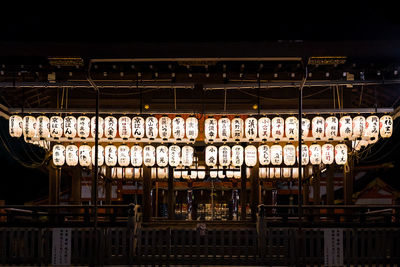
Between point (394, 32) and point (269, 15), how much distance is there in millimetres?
2214

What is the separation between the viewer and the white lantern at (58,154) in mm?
15750

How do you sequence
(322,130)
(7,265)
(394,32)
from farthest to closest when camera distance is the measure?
(322,130)
(7,265)
(394,32)

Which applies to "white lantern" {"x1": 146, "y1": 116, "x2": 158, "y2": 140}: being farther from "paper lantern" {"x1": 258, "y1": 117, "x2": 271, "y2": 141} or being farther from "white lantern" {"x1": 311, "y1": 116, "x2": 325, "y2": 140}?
"white lantern" {"x1": 311, "y1": 116, "x2": 325, "y2": 140}

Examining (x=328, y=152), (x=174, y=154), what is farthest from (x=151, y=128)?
(x=328, y=152)

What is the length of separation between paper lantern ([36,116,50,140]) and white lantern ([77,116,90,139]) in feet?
3.09

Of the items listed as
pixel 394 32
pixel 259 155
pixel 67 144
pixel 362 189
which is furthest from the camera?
pixel 362 189

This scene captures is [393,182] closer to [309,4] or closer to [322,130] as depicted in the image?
[322,130]

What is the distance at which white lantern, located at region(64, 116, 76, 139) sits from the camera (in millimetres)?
14867

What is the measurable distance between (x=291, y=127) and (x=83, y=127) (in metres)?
6.14

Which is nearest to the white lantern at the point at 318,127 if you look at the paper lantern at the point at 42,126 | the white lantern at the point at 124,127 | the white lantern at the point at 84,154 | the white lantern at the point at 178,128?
the white lantern at the point at 178,128

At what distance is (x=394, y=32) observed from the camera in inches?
347

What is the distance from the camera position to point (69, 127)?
14.9 m

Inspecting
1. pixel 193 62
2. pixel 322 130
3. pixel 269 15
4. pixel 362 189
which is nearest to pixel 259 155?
pixel 322 130

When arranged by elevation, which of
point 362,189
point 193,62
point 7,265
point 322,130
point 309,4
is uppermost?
point 309,4
